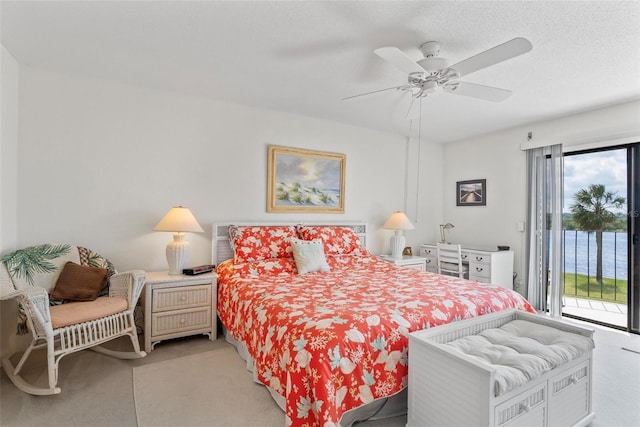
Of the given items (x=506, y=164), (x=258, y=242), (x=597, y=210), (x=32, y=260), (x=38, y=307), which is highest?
(x=506, y=164)

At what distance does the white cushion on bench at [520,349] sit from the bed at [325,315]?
0.25 meters

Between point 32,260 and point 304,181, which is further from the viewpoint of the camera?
point 304,181

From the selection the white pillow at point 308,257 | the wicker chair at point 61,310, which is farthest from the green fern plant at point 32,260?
the white pillow at point 308,257

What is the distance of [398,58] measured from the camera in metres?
1.96

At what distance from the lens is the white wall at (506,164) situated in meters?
3.42

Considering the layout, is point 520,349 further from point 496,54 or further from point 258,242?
point 258,242

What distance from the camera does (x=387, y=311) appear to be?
1.91 m

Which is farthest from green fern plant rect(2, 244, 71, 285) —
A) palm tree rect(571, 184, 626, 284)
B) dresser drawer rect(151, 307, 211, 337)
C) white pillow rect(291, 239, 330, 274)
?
palm tree rect(571, 184, 626, 284)

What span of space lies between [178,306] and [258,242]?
0.93 metres

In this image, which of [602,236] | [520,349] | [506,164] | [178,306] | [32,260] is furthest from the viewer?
[506,164]

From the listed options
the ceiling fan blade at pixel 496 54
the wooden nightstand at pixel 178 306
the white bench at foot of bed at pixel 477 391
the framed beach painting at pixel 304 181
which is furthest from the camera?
the framed beach painting at pixel 304 181

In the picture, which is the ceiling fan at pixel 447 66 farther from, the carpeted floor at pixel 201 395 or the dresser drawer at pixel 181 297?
the dresser drawer at pixel 181 297

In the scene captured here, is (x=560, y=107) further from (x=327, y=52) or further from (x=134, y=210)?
(x=134, y=210)

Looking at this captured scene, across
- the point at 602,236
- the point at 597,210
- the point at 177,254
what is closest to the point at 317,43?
the point at 177,254
